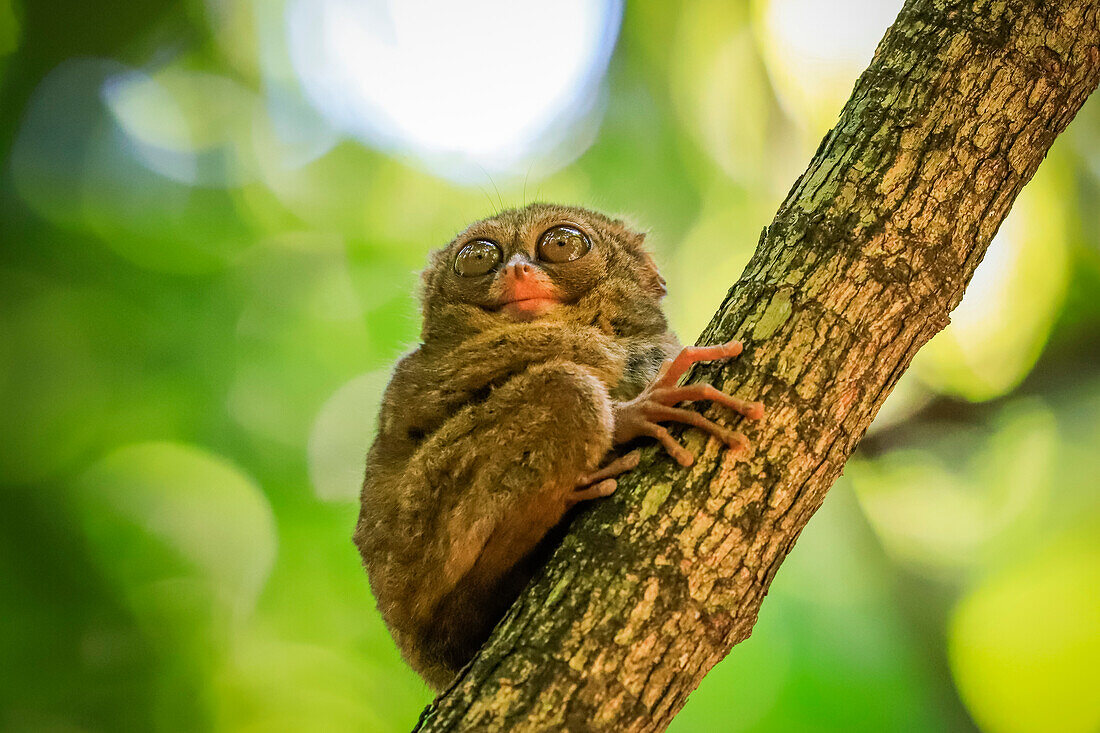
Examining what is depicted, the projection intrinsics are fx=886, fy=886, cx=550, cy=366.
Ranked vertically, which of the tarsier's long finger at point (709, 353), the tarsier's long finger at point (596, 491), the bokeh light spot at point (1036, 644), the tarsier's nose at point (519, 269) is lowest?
the bokeh light spot at point (1036, 644)

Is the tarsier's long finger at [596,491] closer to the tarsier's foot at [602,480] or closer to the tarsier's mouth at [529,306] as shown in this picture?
the tarsier's foot at [602,480]

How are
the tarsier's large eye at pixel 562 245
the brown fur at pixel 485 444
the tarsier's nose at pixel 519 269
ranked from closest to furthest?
1. the brown fur at pixel 485 444
2. the tarsier's nose at pixel 519 269
3. the tarsier's large eye at pixel 562 245

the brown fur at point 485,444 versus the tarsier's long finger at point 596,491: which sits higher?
the brown fur at point 485,444

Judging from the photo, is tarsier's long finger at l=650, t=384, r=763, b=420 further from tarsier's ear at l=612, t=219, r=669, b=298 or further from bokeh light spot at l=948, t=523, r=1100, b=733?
bokeh light spot at l=948, t=523, r=1100, b=733

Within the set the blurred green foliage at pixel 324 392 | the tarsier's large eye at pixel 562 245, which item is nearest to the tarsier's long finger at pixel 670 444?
the tarsier's large eye at pixel 562 245

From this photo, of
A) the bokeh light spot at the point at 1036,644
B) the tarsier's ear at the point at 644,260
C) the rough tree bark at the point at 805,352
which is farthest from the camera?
the bokeh light spot at the point at 1036,644

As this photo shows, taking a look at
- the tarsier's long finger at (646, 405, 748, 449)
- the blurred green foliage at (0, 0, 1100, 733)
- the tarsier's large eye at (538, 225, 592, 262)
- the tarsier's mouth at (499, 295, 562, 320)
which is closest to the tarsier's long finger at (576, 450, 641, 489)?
the tarsier's long finger at (646, 405, 748, 449)
